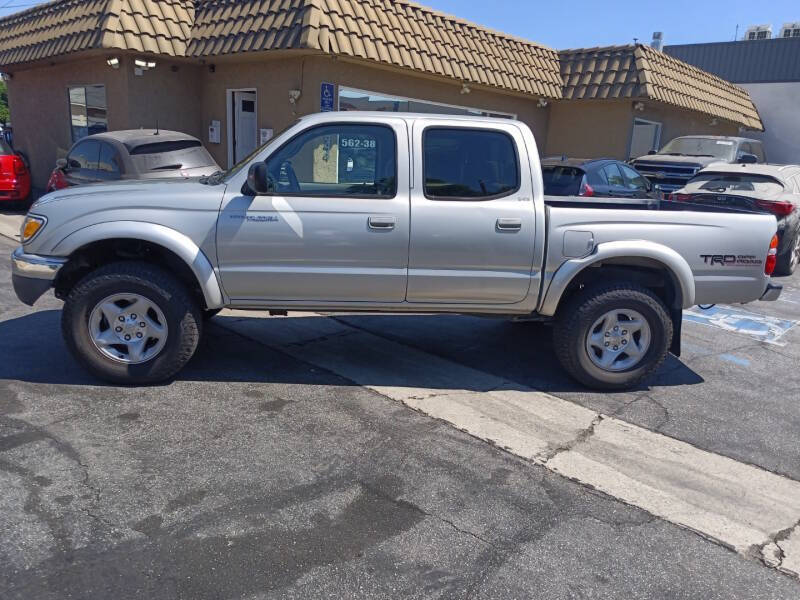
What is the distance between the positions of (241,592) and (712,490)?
2.65 metres

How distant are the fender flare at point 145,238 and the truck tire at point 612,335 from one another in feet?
8.90

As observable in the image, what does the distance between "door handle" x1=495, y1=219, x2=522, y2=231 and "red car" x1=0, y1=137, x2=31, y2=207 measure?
11.0m

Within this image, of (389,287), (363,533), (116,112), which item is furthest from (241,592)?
(116,112)

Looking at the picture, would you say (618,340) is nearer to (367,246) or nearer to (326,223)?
(367,246)

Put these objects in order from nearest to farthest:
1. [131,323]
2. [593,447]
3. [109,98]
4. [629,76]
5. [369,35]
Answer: [593,447] → [131,323] → [369,35] → [109,98] → [629,76]

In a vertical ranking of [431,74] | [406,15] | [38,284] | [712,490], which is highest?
[406,15]

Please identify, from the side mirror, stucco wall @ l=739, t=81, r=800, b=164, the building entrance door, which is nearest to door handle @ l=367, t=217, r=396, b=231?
the building entrance door

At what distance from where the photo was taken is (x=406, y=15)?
11320mm

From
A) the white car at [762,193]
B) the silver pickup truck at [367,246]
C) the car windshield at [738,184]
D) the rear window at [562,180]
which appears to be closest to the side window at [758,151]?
the white car at [762,193]

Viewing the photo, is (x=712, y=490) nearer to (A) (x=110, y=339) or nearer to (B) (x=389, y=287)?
(B) (x=389, y=287)

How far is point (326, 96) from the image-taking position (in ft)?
34.9

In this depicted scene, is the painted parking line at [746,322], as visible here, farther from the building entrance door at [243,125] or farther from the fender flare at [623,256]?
the building entrance door at [243,125]

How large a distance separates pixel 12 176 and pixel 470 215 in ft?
35.8

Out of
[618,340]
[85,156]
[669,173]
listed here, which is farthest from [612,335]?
[669,173]
